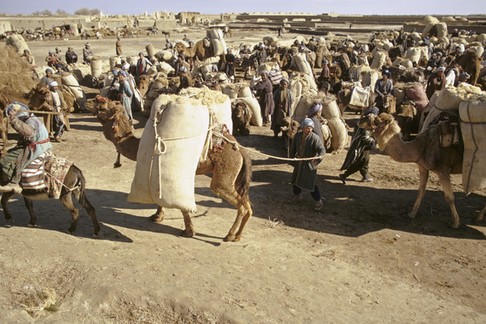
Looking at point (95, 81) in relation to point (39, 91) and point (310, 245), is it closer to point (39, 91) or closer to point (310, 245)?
point (39, 91)

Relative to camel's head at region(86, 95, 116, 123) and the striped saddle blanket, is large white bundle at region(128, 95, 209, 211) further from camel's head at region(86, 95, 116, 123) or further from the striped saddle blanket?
the striped saddle blanket

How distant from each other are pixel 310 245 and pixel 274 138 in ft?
19.1

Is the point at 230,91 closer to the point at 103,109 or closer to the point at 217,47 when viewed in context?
the point at 103,109

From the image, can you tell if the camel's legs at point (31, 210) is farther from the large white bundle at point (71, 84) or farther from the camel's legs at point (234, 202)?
the large white bundle at point (71, 84)

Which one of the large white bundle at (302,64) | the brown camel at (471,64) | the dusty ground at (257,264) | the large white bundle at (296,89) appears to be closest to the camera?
the dusty ground at (257,264)

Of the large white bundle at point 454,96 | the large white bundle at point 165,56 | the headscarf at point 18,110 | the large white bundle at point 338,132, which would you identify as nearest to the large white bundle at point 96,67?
the large white bundle at point 165,56

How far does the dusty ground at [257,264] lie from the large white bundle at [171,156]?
31.8 inches

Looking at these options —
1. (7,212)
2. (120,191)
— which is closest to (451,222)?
(120,191)

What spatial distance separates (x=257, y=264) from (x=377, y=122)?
3123 millimetres

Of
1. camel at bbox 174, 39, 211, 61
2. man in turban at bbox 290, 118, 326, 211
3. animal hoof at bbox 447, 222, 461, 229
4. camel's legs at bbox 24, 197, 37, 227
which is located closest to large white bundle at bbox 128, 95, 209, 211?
camel's legs at bbox 24, 197, 37, 227

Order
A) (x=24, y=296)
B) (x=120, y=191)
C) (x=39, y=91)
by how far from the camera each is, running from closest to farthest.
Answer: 1. (x=24, y=296)
2. (x=120, y=191)
3. (x=39, y=91)

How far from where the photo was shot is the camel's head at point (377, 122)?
21.4 ft

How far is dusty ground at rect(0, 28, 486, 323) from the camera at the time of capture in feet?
14.9

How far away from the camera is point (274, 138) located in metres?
11.5
